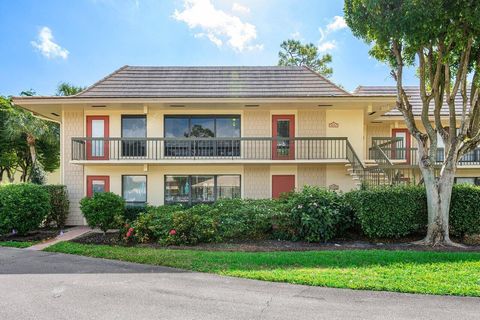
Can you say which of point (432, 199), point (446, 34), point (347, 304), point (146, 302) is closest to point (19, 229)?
point (146, 302)

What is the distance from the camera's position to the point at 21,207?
12281 millimetres

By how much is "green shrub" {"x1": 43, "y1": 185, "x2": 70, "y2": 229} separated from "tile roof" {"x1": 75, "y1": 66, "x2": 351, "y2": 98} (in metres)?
4.36

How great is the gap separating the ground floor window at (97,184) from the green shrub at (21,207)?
336cm

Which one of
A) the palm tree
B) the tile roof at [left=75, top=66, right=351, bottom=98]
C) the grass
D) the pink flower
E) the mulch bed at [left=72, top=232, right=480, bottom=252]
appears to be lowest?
the grass

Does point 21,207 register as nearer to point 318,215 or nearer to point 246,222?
point 246,222

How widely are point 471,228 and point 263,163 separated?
27.1ft

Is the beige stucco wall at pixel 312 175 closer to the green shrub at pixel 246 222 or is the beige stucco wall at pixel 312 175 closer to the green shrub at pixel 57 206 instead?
the green shrub at pixel 246 222

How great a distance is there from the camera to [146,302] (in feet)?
18.3

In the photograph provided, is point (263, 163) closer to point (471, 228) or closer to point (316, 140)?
point (316, 140)

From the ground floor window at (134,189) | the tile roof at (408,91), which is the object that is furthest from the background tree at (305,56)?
the ground floor window at (134,189)

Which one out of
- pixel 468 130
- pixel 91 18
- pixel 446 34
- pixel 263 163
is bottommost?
pixel 263 163

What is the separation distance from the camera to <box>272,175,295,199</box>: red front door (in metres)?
16.5

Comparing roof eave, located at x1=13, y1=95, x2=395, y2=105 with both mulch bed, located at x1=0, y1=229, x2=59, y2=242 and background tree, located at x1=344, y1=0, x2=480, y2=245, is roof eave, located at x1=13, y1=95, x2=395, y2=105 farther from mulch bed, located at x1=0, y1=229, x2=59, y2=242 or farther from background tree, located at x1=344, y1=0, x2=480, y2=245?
mulch bed, located at x1=0, y1=229, x2=59, y2=242

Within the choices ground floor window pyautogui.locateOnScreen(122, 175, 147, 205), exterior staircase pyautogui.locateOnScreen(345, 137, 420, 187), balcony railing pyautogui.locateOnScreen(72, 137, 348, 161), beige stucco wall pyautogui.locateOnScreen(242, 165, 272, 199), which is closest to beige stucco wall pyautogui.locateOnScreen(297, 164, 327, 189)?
balcony railing pyautogui.locateOnScreen(72, 137, 348, 161)
